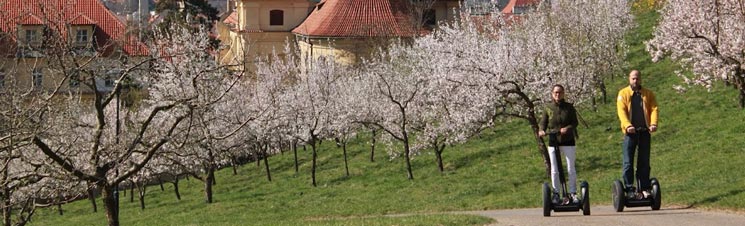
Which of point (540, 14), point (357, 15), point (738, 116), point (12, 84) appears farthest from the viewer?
point (357, 15)

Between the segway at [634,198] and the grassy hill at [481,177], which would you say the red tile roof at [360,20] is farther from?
the segway at [634,198]

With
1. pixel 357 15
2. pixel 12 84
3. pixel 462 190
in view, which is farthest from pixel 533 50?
→ pixel 357 15

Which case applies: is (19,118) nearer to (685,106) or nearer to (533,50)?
(533,50)

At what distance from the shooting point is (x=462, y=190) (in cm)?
3262

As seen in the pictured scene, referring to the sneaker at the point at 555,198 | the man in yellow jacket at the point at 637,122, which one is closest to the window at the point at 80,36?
the sneaker at the point at 555,198

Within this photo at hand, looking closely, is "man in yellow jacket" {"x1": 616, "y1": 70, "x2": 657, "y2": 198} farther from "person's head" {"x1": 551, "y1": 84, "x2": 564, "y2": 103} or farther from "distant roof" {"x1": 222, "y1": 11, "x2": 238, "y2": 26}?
"distant roof" {"x1": 222, "y1": 11, "x2": 238, "y2": 26}

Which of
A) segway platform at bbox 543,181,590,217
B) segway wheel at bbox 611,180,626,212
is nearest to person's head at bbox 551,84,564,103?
segway platform at bbox 543,181,590,217

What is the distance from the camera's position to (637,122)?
16781 mm

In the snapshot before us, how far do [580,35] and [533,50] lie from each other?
Answer: 15.4ft

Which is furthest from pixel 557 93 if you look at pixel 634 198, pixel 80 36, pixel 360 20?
pixel 360 20

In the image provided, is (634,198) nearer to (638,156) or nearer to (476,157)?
(638,156)

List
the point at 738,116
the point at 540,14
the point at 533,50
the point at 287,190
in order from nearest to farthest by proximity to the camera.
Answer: the point at 738,116
the point at 533,50
the point at 287,190
the point at 540,14

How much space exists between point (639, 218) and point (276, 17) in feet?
226

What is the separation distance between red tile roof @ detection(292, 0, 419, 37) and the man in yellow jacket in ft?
176
